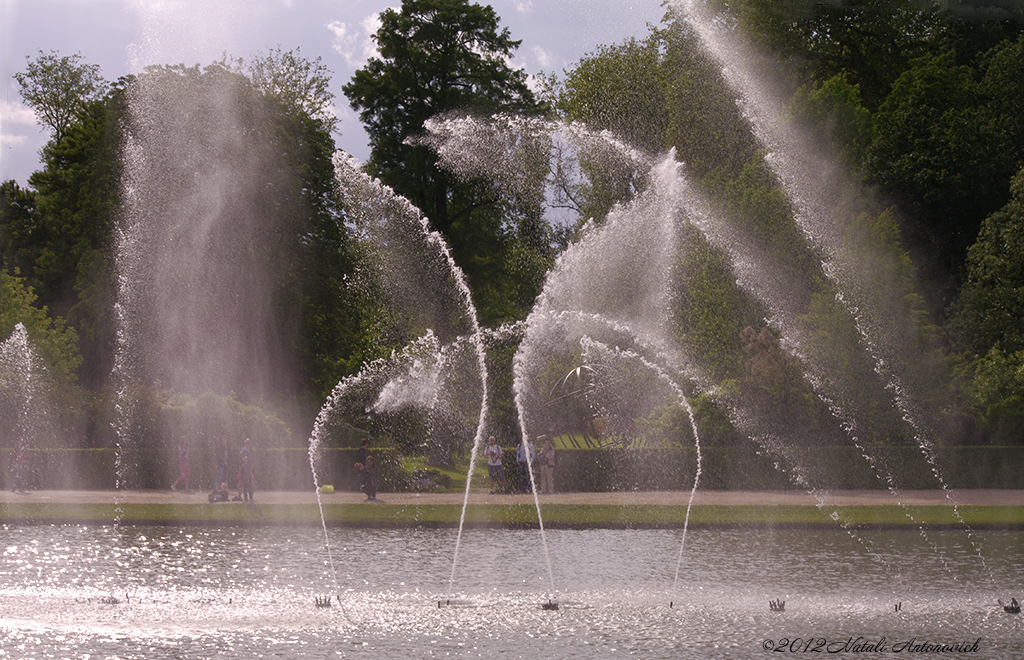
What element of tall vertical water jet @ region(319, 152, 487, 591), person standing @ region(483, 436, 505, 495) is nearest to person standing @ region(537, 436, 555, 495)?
person standing @ region(483, 436, 505, 495)

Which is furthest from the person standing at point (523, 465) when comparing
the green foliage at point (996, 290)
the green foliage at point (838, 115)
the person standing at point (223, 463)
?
the green foliage at point (996, 290)

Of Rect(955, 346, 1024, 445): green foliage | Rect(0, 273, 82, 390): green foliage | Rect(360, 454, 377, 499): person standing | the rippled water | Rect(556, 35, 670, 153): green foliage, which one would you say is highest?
Rect(556, 35, 670, 153): green foliage

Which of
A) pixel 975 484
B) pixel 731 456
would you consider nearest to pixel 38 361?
pixel 731 456

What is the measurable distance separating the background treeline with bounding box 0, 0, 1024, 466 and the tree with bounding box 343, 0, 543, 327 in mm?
146

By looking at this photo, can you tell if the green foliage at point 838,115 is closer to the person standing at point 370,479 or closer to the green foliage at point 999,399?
the green foliage at point 999,399

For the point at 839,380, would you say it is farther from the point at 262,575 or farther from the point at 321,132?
the point at 321,132

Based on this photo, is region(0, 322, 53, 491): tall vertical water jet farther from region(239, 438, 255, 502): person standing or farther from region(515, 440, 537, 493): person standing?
region(515, 440, 537, 493): person standing

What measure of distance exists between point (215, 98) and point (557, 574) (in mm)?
35672

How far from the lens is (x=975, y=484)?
31422 mm

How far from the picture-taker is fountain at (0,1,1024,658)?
38.4 feet

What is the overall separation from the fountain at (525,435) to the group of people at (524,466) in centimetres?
196

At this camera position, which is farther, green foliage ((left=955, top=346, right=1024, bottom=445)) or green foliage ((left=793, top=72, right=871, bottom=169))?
green foliage ((left=793, top=72, right=871, bottom=169))

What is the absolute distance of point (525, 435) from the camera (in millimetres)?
22047

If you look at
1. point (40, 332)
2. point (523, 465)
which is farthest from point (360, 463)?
point (40, 332)
